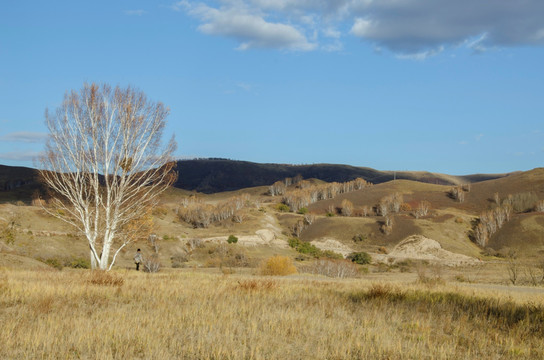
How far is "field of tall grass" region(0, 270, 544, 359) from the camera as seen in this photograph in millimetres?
6348

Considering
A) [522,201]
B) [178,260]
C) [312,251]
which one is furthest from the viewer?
[522,201]

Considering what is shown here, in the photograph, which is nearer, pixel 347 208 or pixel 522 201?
pixel 522 201

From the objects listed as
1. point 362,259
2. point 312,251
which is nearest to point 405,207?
point 312,251

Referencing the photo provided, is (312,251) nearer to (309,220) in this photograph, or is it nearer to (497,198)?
(309,220)

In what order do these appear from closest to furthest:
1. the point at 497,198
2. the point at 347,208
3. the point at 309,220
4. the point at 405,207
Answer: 1. the point at 309,220
2. the point at 497,198
3. the point at 405,207
4. the point at 347,208

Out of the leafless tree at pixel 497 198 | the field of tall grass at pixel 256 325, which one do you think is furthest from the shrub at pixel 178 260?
the leafless tree at pixel 497 198

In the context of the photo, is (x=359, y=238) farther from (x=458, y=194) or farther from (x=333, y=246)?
(x=458, y=194)

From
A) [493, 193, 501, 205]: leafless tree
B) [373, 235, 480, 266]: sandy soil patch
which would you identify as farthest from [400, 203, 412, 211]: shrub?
[373, 235, 480, 266]: sandy soil patch

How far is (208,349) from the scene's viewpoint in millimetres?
6398

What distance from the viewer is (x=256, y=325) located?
7855 millimetres

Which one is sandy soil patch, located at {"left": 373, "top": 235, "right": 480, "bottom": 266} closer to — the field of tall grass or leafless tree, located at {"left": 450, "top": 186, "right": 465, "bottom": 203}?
leafless tree, located at {"left": 450, "top": 186, "right": 465, "bottom": 203}

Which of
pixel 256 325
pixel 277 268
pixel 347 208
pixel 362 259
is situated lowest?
pixel 362 259

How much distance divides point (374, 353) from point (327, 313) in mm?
3072

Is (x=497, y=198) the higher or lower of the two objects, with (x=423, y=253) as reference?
higher
